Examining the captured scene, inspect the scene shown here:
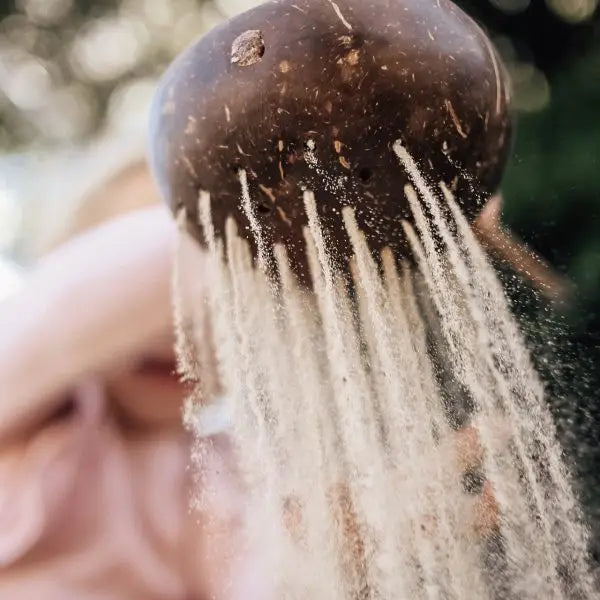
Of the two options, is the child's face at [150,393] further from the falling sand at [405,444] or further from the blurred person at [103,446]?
the falling sand at [405,444]

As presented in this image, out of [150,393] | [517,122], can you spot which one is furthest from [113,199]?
[517,122]

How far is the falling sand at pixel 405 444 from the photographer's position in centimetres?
43

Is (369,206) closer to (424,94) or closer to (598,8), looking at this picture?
(424,94)

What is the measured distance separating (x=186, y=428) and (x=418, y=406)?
0.81 feet

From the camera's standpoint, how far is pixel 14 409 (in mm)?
556

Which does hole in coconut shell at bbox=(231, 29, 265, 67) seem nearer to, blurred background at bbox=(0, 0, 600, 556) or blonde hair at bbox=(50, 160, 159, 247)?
blurred background at bbox=(0, 0, 600, 556)

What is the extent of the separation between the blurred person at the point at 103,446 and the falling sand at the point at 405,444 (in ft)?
0.31

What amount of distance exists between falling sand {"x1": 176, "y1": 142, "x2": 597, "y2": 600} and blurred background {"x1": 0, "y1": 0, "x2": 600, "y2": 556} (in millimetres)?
75

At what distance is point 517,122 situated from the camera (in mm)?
505

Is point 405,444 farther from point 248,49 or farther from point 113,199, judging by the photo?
point 113,199

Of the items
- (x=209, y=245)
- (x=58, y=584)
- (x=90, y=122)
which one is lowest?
(x=90, y=122)

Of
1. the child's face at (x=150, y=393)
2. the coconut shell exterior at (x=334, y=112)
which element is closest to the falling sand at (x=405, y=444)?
Answer: the coconut shell exterior at (x=334, y=112)

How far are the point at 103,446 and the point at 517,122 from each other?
39 centimetres

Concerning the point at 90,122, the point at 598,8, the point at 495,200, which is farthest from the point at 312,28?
the point at 90,122
